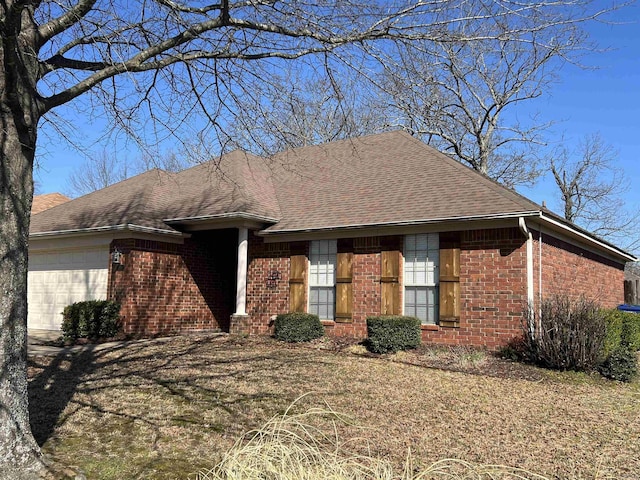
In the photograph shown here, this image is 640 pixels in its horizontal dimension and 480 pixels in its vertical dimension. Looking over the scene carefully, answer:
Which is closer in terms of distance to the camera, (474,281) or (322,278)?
(474,281)

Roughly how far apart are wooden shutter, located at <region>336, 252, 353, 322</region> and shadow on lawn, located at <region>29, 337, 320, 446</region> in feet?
8.85

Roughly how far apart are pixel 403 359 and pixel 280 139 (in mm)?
5569

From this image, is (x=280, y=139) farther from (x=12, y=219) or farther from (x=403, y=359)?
(x=403, y=359)

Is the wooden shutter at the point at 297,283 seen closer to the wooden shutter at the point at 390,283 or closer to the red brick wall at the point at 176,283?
the wooden shutter at the point at 390,283

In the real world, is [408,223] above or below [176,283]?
above

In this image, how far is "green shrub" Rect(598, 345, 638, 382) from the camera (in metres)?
9.22

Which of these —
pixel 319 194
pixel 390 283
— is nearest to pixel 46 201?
pixel 319 194

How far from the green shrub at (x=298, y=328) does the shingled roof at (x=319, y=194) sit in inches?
85.2

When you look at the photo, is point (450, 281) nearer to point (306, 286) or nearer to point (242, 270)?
point (306, 286)

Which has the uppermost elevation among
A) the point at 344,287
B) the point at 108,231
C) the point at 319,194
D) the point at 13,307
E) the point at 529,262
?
the point at 319,194

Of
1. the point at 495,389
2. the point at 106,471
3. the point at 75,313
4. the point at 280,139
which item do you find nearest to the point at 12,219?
the point at 106,471

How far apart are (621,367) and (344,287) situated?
613cm

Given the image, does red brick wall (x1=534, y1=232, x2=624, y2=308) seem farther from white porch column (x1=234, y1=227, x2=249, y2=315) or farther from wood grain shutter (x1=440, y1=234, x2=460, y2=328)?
white porch column (x1=234, y1=227, x2=249, y2=315)

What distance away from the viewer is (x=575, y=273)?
1405 cm
